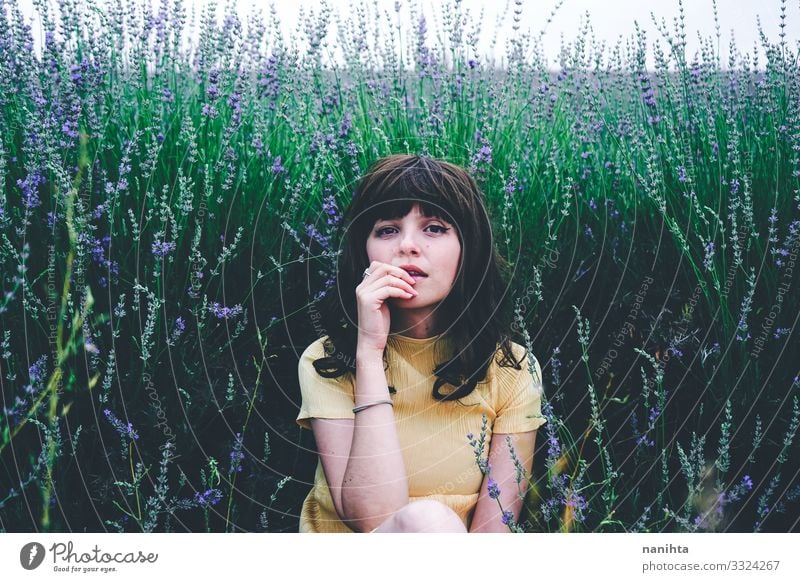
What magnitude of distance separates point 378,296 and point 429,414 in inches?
12.1

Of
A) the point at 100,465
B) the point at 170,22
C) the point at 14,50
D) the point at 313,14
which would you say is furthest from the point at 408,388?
the point at 14,50

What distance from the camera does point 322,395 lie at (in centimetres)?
174

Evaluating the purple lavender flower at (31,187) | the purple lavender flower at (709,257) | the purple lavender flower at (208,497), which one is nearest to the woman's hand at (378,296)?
the purple lavender flower at (208,497)

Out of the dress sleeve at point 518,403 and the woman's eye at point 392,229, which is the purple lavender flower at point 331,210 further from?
the dress sleeve at point 518,403

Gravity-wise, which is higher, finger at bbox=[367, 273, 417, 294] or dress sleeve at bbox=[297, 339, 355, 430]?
finger at bbox=[367, 273, 417, 294]

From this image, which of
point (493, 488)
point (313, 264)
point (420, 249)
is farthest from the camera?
point (313, 264)

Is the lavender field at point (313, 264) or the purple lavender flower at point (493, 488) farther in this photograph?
the lavender field at point (313, 264)

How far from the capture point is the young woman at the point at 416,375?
1.67 metres

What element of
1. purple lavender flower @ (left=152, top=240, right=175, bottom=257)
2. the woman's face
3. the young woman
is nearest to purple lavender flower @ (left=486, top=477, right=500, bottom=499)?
the young woman

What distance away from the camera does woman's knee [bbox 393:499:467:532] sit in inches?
65.5

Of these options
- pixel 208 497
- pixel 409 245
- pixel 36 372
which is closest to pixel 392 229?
pixel 409 245

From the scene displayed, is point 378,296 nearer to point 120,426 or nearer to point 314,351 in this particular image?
point 314,351

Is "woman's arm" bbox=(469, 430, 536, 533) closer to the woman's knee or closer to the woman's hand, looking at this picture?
the woman's knee
